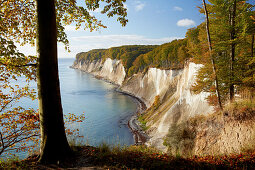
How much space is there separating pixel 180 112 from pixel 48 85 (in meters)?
25.5

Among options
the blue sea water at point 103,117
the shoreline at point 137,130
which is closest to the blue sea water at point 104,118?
the blue sea water at point 103,117

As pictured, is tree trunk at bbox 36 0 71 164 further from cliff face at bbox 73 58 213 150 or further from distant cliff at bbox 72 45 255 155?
cliff face at bbox 73 58 213 150

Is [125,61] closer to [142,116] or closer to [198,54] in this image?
[142,116]

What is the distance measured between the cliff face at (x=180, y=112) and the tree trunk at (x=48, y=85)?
6.01m

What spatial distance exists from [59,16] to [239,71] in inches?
529

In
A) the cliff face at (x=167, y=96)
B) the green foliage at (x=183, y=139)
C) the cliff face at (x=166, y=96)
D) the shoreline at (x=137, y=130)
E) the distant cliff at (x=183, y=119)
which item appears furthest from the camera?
the shoreline at (x=137, y=130)

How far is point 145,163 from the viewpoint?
4301 millimetres

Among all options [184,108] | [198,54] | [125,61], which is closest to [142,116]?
[184,108]

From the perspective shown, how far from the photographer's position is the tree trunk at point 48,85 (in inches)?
162

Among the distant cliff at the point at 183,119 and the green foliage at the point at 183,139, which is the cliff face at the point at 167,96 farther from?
the green foliage at the point at 183,139

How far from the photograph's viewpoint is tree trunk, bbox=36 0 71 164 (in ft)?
13.5

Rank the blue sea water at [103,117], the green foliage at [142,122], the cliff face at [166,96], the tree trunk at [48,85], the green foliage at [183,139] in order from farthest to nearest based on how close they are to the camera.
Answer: the green foliage at [142,122] → the blue sea water at [103,117] → the cliff face at [166,96] → the green foliage at [183,139] → the tree trunk at [48,85]

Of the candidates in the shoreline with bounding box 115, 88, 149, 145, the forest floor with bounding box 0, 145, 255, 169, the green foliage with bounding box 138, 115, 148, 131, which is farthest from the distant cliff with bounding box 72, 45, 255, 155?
the forest floor with bounding box 0, 145, 255, 169

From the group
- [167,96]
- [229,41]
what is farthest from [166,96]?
[229,41]
